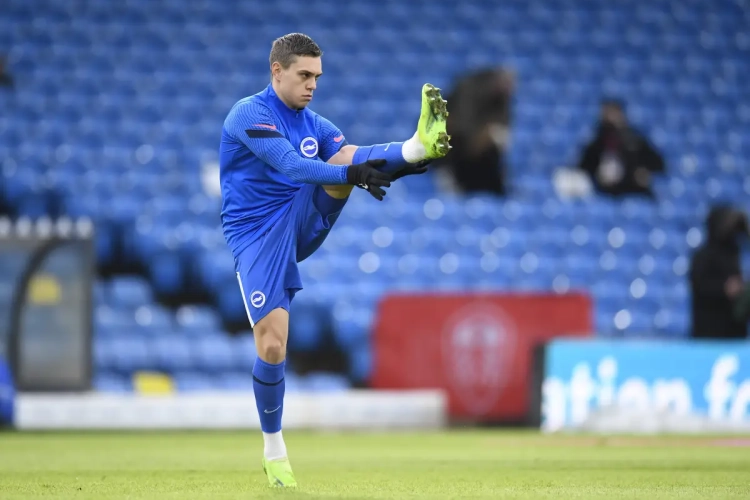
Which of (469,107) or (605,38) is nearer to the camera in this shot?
(469,107)

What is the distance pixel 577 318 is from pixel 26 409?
A: 5149mm

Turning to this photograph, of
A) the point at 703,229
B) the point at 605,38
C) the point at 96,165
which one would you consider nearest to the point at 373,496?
the point at 96,165

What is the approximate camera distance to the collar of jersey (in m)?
5.23

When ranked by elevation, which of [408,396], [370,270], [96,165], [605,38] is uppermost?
[605,38]

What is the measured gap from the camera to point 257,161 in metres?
5.25

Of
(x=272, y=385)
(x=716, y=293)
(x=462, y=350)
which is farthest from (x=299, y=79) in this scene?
(x=716, y=293)

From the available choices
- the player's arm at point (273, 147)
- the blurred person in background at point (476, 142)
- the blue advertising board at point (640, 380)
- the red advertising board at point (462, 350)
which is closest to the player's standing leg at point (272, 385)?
the player's arm at point (273, 147)

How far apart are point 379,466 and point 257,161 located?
2.13 metres

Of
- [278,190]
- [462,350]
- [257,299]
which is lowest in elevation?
[462,350]

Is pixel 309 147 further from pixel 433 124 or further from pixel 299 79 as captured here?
pixel 433 124

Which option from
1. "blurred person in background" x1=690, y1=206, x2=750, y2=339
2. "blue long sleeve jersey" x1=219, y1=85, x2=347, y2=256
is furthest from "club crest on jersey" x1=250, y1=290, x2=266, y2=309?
"blurred person in background" x1=690, y1=206, x2=750, y2=339

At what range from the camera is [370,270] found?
12672mm

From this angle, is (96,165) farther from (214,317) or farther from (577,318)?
(577,318)

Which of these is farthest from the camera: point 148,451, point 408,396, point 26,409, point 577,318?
point 577,318
